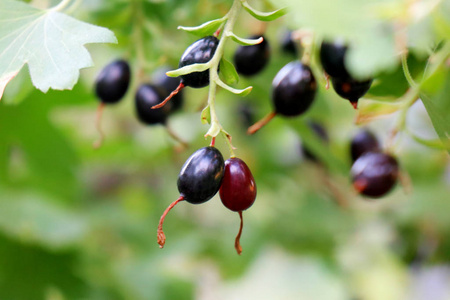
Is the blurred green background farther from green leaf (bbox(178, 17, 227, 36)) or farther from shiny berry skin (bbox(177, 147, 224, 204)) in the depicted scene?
shiny berry skin (bbox(177, 147, 224, 204))

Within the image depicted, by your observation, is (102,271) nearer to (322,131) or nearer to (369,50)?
(322,131)

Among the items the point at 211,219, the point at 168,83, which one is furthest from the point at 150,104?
the point at 211,219

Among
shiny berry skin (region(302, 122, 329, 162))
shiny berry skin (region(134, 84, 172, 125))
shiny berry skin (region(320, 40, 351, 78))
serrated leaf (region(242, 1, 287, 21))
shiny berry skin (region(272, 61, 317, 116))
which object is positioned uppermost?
serrated leaf (region(242, 1, 287, 21))

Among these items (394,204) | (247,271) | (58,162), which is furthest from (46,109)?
(394,204)

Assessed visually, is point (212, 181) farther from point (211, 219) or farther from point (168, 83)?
point (211, 219)

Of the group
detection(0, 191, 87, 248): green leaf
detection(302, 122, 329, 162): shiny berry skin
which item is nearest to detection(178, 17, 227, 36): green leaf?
detection(302, 122, 329, 162): shiny berry skin

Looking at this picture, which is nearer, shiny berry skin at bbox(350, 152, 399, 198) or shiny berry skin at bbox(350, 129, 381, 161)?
shiny berry skin at bbox(350, 152, 399, 198)

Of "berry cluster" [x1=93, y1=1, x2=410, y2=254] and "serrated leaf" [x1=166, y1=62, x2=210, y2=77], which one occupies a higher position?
"serrated leaf" [x1=166, y1=62, x2=210, y2=77]
